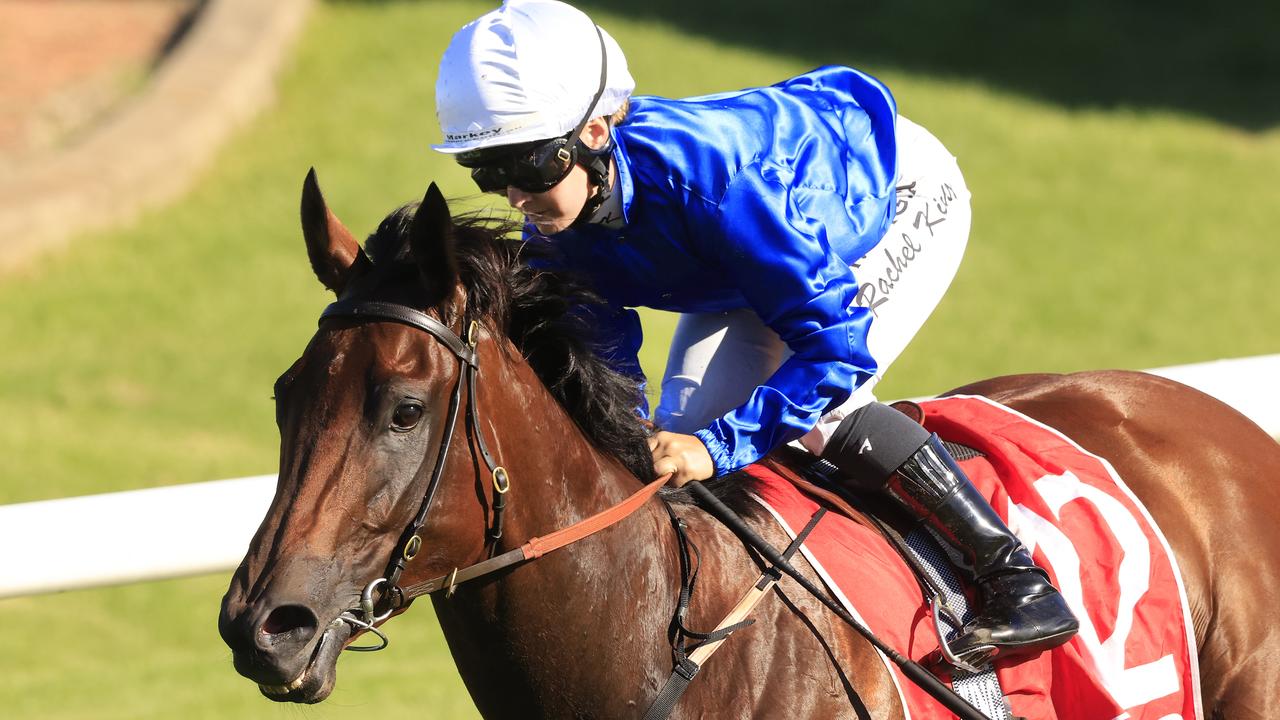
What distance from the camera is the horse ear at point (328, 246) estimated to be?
227 cm

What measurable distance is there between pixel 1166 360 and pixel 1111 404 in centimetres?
609

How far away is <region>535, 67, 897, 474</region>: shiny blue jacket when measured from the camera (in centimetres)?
251

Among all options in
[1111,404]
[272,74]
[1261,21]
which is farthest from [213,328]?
[1261,21]

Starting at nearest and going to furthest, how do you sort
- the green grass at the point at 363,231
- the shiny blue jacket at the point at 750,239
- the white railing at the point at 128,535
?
1. the shiny blue jacket at the point at 750,239
2. the white railing at the point at 128,535
3. the green grass at the point at 363,231

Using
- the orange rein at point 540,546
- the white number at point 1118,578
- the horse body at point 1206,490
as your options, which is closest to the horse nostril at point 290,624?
the orange rein at point 540,546

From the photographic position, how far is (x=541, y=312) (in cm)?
240

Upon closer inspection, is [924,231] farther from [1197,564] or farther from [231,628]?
[231,628]

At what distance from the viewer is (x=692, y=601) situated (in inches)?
97.3

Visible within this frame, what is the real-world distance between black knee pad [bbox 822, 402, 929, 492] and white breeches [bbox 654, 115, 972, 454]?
0.04m

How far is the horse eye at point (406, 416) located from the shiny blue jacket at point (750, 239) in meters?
0.54

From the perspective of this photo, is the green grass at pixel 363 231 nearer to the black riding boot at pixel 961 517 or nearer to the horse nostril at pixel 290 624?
the black riding boot at pixel 961 517

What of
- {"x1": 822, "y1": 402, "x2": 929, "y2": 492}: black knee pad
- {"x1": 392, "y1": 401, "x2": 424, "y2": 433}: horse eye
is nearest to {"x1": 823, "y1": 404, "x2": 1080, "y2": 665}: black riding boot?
{"x1": 822, "y1": 402, "x2": 929, "y2": 492}: black knee pad

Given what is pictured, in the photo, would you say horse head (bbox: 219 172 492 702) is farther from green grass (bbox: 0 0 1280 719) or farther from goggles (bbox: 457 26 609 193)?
green grass (bbox: 0 0 1280 719)

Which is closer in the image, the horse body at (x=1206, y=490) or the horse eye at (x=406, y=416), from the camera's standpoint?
the horse eye at (x=406, y=416)
